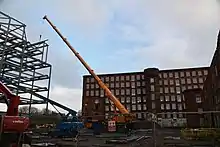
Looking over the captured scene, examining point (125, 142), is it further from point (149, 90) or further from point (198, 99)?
point (149, 90)

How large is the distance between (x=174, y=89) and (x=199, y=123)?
34066 millimetres

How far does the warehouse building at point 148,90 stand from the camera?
74875 millimetres

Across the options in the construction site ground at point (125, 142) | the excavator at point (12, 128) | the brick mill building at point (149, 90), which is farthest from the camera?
the brick mill building at point (149, 90)

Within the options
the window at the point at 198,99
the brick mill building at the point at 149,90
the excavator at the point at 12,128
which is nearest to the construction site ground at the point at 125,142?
the excavator at the point at 12,128

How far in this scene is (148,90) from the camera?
7525 cm

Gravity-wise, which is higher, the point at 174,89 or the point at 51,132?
the point at 174,89

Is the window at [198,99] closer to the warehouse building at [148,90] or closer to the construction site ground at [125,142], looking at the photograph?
the warehouse building at [148,90]

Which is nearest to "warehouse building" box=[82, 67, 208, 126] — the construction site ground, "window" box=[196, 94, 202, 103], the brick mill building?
the brick mill building

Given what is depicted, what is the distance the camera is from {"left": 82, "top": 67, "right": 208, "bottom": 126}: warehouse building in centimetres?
7488

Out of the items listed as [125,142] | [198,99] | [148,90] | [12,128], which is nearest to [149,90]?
[148,90]

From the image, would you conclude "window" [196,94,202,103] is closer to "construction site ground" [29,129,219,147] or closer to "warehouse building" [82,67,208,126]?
"warehouse building" [82,67,208,126]

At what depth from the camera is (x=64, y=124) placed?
2331cm

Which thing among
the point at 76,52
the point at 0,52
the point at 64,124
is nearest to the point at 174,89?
the point at 76,52

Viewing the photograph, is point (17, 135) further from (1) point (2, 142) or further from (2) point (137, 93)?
(2) point (137, 93)
